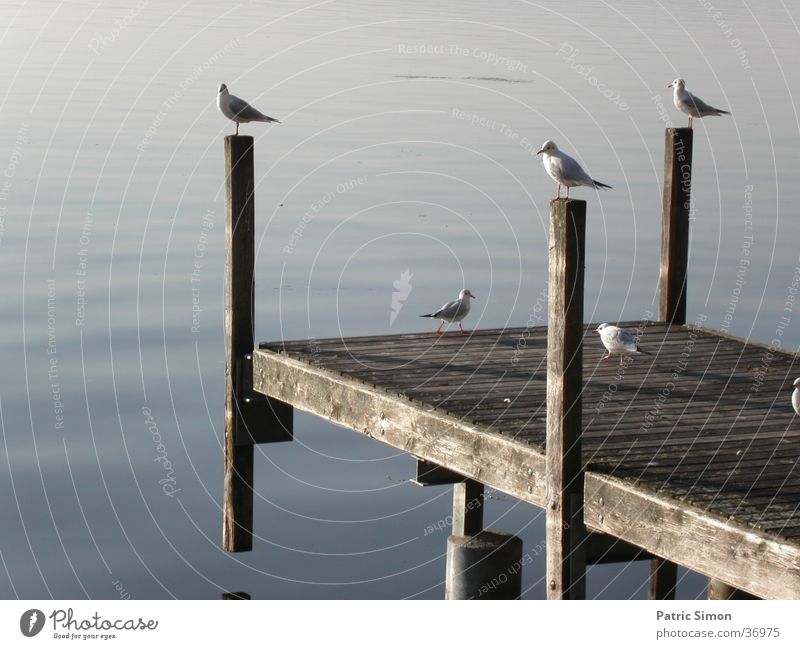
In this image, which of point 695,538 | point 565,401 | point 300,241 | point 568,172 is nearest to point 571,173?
point 568,172

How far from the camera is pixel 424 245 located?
2284 cm

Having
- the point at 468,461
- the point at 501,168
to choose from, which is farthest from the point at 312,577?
the point at 501,168

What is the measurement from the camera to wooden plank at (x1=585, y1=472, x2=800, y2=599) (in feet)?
25.1

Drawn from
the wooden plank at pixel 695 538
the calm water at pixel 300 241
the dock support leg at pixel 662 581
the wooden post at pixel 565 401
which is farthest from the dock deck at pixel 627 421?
the calm water at pixel 300 241

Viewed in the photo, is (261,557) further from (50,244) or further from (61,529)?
(50,244)

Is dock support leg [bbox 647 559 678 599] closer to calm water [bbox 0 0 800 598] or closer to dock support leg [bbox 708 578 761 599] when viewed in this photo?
calm water [bbox 0 0 800 598]

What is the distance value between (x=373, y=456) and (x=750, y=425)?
5671 millimetres

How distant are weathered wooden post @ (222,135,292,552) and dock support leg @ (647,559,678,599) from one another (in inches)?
129

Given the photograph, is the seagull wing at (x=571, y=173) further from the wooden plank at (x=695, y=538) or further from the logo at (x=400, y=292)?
the logo at (x=400, y=292)

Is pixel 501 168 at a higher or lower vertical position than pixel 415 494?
higher

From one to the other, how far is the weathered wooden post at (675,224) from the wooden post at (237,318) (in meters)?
3.74

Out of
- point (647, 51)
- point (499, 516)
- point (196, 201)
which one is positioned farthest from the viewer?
point (647, 51)
